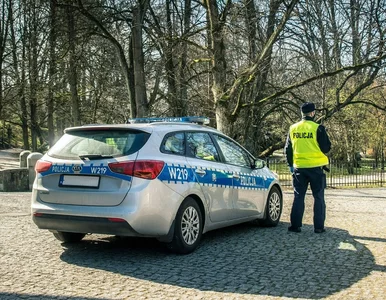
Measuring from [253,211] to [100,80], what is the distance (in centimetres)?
1408

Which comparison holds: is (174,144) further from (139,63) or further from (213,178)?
(139,63)

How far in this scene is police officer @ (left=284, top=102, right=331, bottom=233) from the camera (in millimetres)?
7488

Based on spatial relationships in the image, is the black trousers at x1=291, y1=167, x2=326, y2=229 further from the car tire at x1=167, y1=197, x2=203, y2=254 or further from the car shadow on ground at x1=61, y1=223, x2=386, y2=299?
the car tire at x1=167, y1=197, x2=203, y2=254

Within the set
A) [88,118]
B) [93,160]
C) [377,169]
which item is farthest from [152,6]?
[93,160]

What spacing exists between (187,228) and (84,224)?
1.24 m

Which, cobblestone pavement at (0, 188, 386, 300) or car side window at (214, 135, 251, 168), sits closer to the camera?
cobblestone pavement at (0, 188, 386, 300)

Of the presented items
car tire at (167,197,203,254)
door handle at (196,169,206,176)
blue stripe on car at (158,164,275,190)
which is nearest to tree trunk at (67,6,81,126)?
blue stripe on car at (158,164,275,190)

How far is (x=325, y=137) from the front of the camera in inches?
294

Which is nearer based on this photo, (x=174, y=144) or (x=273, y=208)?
(x=174, y=144)

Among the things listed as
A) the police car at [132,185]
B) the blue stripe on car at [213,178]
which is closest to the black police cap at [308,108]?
the blue stripe on car at [213,178]

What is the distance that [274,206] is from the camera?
329 inches

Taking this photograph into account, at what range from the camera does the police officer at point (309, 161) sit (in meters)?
7.49

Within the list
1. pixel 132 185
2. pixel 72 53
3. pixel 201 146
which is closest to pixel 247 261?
pixel 132 185

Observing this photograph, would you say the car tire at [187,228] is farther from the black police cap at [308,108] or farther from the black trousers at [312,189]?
the black police cap at [308,108]
